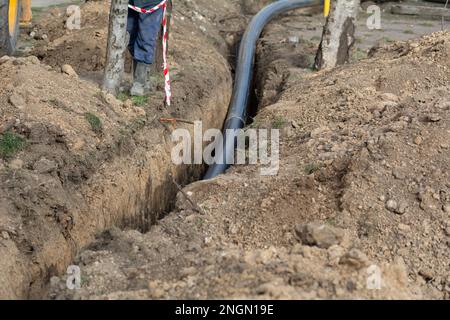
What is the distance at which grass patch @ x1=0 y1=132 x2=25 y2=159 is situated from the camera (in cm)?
558

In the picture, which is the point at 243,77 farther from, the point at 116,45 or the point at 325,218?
the point at 325,218

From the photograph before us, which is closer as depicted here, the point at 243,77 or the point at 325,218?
the point at 325,218

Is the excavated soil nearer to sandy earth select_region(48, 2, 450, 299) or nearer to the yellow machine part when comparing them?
the yellow machine part

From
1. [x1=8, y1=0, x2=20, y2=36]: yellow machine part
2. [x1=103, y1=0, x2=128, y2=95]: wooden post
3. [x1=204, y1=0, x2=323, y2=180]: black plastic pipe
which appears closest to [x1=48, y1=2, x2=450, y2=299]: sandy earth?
[x1=204, y1=0, x2=323, y2=180]: black plastic pipe

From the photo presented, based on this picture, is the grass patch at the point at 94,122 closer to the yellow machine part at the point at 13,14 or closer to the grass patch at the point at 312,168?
the grass patch at the point at 312,168

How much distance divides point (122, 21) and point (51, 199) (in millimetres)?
2185

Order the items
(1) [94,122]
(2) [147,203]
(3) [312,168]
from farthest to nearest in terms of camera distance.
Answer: (2) [147,203] < (1) [94,122] < (3) [312,168]

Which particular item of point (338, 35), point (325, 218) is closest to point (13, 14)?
point (338, 35)

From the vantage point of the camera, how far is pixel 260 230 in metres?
5.11

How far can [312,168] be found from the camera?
5.77 metres

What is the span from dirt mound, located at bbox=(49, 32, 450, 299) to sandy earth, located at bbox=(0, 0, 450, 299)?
13 millimetres

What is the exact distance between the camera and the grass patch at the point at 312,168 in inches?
225

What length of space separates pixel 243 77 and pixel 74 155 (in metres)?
4.22

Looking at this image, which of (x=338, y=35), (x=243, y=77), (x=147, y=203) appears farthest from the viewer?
(x=243, y=77)
